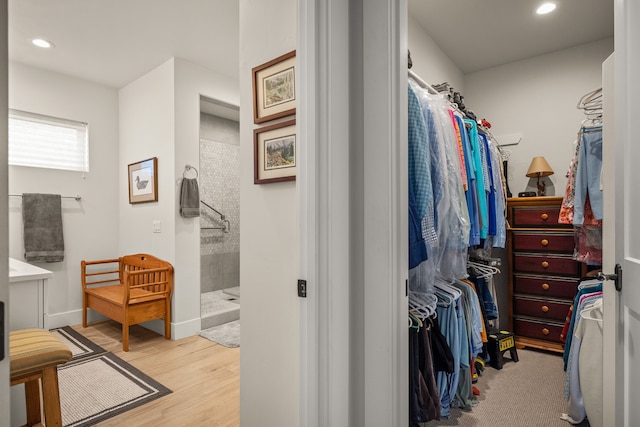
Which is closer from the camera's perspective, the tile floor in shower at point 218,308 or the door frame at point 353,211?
the door frame at point 353,211

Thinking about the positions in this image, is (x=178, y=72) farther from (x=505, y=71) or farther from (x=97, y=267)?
(x=505, y=71)

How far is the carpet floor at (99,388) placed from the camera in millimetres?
1979

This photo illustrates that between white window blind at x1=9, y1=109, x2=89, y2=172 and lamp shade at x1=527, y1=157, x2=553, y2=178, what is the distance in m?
4.65

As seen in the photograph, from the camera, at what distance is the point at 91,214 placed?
377cm

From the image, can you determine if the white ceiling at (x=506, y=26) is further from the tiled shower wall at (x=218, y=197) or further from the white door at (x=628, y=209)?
the tiled shower wall at (x=218, y=197)

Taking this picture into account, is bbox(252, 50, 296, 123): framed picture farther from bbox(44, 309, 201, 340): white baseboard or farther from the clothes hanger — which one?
bbox(44, 309, 201, 340): white baseboard

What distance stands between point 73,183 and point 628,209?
4.49 meters

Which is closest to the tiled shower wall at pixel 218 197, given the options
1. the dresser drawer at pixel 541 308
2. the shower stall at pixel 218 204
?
the shower stall at pixel 218 204

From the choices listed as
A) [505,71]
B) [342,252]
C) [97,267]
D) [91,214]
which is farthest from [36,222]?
[505,71]

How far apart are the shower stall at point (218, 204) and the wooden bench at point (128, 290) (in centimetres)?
101

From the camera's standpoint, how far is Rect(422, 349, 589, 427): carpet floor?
6.18 feet

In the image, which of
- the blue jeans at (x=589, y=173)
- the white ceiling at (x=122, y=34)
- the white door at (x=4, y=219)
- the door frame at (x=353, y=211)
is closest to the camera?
the white door at (x=4, y=219)

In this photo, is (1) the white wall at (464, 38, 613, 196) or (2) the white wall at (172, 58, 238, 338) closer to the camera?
(1) the white wall at (464, 38, 613, 196)

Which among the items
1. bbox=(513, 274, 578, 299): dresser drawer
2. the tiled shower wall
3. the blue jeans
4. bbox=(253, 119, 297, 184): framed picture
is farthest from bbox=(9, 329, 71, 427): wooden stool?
bbox=(513, 274, 578, 299): dresser drawer
